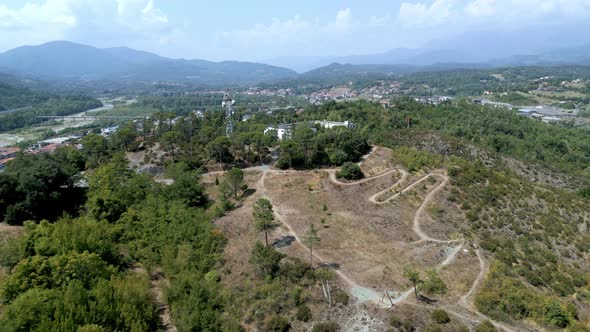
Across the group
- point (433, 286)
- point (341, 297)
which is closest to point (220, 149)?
point (341, 297)

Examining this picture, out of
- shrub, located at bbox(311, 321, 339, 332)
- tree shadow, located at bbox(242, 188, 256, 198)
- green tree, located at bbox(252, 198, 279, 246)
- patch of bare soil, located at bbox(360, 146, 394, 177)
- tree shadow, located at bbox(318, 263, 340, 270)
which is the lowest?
tree shadow, located at bbox(318, 263, 340, 270)

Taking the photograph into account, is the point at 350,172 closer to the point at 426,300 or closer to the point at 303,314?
the point at 426,300

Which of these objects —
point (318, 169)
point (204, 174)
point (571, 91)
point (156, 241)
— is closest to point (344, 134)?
point (318, 169)

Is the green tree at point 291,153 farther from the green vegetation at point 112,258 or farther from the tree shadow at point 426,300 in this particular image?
the tree shadow at point 426,300

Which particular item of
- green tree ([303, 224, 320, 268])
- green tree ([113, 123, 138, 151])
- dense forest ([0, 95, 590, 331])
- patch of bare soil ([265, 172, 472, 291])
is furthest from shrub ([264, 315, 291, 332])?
green tree ([113, 123, 138, 151])

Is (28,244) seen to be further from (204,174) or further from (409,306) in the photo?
(409,306)

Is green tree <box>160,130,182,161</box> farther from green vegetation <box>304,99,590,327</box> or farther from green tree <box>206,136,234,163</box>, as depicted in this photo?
green vegetation <box>304,99,590,327</box>

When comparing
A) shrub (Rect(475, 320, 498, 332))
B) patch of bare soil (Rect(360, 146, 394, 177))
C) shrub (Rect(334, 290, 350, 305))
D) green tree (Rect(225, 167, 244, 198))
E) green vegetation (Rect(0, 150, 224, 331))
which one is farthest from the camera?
patch of bare soil (Rect(360, 146, 394, 177))
